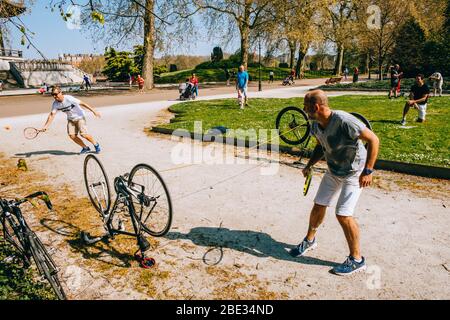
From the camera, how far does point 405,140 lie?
864 cm

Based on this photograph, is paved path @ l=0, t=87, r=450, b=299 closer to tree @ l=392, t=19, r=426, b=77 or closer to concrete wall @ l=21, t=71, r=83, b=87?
tree @ l=392, t=19, r=426, b=77

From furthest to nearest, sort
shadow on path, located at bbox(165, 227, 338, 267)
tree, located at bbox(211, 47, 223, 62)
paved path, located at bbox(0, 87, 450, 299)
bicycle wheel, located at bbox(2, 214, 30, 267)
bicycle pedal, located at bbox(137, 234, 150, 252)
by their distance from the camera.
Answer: tree, located at bbox(211, 47, 223, 62) → shadow on path, located at bbox(165, 227, 338, 267) → bicycle pedal, located at bbox(137, 234, 150, 252) → bicycle wheel, located at bbox(2, 214, 30, 267) → paved path, located at bbox(0, 87, 450, 299)

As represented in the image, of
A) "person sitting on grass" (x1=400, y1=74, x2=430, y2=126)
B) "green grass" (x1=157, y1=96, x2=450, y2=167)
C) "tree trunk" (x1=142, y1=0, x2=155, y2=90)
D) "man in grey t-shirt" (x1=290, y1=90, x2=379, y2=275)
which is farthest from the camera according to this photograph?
"tree trunk" (x1=142, y1=0, x2=155, y2=90)

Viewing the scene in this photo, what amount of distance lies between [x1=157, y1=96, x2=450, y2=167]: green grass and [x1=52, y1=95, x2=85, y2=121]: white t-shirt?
344 cm

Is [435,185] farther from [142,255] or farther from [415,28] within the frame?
[415,28]

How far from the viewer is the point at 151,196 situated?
4270 mm

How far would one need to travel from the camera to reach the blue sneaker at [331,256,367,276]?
12.0 feet

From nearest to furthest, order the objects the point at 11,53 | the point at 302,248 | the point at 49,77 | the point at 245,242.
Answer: the point at 302,248
the point at 245,242
the point at 49,77
the point at 11,53

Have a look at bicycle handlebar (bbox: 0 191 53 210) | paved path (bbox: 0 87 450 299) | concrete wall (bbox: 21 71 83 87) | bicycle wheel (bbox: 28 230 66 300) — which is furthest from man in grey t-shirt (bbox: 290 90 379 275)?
concrete wall (bbox: 21 71 83 87)

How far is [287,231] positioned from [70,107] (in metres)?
6.91

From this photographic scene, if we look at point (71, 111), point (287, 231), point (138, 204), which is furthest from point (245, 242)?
point (71, 111)

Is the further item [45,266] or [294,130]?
[294,130]

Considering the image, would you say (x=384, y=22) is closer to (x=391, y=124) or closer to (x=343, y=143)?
(x=391, y=124)
